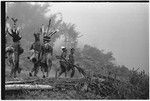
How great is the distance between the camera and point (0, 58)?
18.5ft

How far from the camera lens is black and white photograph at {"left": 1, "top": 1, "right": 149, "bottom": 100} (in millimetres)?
5684

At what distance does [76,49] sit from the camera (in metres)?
5.83

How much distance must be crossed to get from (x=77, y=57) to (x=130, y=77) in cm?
77

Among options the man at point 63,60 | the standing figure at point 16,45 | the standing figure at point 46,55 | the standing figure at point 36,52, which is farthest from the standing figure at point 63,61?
the standing figure at point 16,45

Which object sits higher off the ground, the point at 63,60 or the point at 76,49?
Answer: the point at 76,49

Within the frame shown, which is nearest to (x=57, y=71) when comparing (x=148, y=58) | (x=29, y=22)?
(x=29, y=22)

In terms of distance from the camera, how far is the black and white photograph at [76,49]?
5.68 m

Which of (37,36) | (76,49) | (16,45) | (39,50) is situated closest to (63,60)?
(76,49)

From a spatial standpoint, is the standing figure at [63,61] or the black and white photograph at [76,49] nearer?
the black and white photograph at [76,49]

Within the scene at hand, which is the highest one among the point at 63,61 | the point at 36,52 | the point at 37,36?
the point at 37,36

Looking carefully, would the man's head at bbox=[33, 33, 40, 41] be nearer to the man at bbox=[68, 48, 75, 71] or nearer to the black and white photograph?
the black and white photograph

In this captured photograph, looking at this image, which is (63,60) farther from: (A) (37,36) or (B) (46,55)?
(A) (37,36)

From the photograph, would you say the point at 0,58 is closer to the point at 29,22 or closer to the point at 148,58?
A: the point at 29,22

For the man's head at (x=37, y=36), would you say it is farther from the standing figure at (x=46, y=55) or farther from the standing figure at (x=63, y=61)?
the standing figure at (x=63, y=61)
